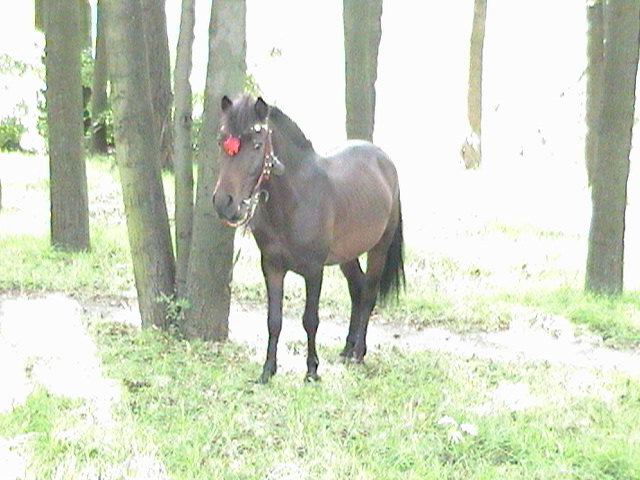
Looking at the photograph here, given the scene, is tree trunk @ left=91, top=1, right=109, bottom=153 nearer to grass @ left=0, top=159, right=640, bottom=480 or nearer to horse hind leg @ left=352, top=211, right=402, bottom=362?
grass @ left=0, top=159, right=640, bottom=480

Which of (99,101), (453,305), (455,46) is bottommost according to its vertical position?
(453,305)

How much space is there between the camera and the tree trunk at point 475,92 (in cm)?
2181

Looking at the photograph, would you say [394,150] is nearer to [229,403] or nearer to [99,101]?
[99,101]

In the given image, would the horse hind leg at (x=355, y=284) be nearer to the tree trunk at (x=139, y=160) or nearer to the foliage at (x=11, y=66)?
the tree trunk at (x=139, y=160)

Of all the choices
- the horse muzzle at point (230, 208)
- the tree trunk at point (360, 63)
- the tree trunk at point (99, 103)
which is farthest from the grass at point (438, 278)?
the tree trunk at point (99, 103)

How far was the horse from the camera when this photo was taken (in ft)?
19.5

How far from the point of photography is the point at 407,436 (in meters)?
5.33

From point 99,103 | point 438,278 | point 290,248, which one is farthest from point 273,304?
point 99,103

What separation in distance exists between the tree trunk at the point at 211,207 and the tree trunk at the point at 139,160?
0.38 metres

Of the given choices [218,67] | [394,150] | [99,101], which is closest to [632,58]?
[218,67]

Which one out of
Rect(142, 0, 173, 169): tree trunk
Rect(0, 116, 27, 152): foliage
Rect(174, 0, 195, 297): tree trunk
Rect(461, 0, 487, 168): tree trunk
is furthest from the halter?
Rect(0, 116, 27, 152): foliage

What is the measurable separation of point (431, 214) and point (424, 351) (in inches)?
341

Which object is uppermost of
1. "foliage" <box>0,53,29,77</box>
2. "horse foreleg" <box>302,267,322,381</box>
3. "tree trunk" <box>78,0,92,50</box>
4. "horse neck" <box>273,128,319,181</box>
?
"tree trunk" <box>78,0,92,50</box>

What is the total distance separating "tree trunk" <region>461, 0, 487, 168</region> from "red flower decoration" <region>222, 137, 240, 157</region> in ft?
55.8
